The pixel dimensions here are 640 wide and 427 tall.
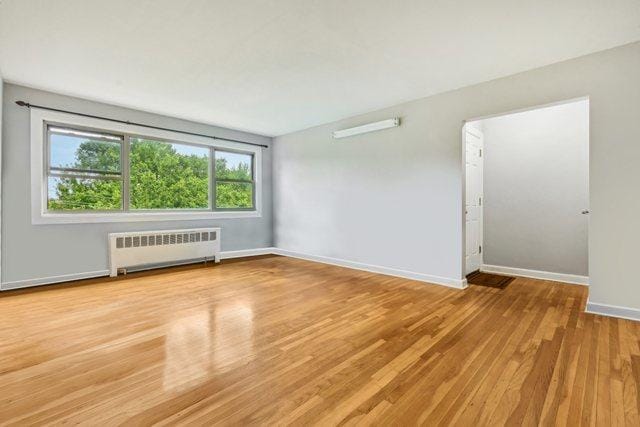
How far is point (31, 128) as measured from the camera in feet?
12.8

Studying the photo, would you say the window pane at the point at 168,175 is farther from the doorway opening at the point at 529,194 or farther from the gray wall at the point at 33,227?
the doorway opening at the point at 529,194

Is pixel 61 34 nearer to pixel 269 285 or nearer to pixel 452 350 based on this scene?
pixel 269 285

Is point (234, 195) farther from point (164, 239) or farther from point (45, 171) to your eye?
point (45, 171)

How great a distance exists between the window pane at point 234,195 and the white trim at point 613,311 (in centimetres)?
564

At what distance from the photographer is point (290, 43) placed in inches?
110

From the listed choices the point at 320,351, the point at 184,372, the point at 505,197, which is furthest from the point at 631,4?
the point at 184,372

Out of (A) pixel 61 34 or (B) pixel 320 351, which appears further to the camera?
(A) pixel 61 34

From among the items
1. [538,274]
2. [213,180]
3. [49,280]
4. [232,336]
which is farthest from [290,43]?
[538,274]

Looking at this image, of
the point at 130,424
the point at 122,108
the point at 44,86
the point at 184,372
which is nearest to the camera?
the point at 130,424

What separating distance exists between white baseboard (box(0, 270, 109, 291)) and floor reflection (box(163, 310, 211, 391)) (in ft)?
8.40

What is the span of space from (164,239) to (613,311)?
19.1 ft

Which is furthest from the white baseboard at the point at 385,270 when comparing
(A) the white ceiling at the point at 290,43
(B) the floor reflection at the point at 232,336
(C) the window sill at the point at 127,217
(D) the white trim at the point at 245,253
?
(A) the white ceiling at the point at 290,43

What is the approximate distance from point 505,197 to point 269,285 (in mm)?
3930

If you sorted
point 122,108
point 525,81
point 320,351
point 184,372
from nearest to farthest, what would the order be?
1. point 184,372
2. point 320,351
3. point 525,81
4. point 122,108
